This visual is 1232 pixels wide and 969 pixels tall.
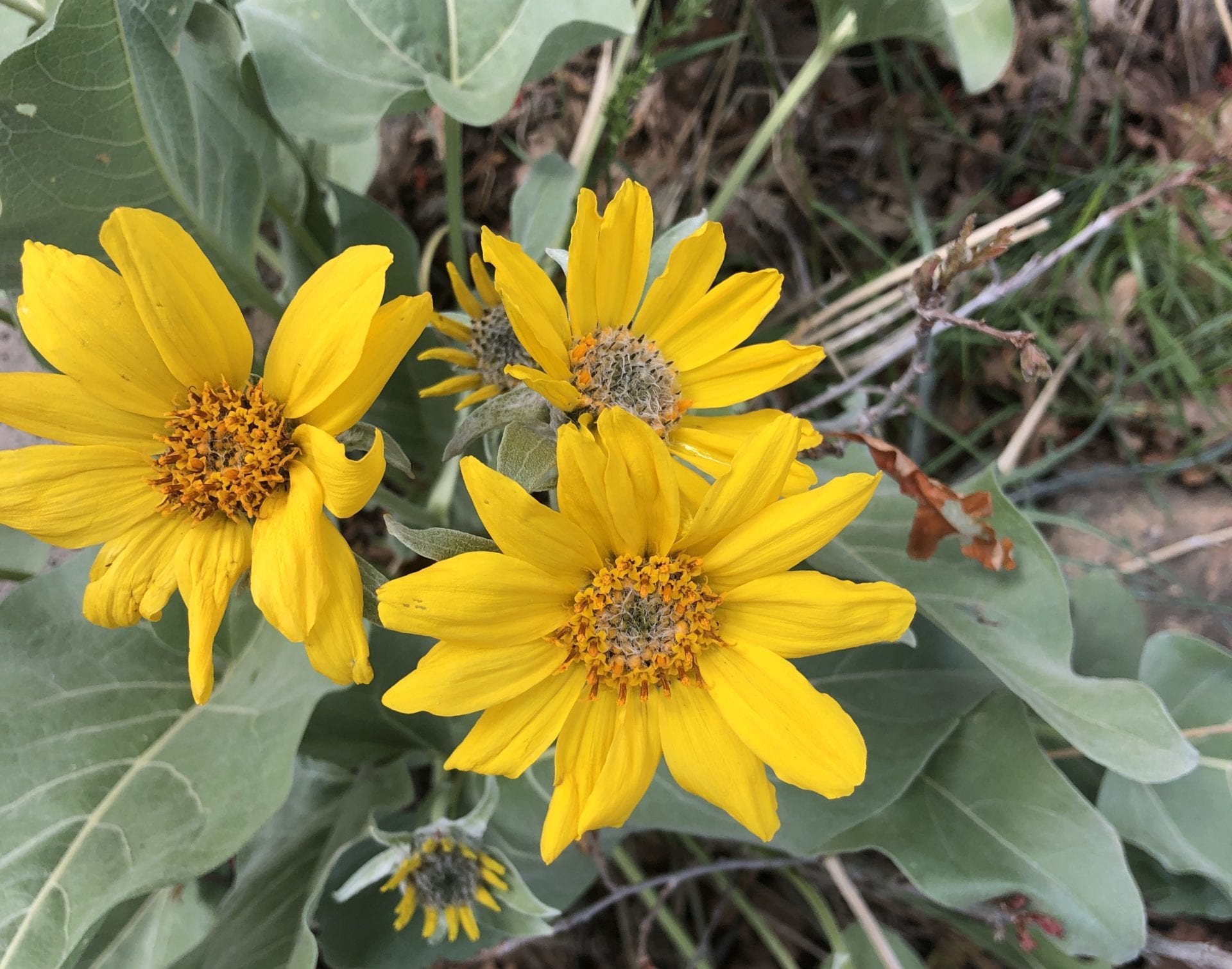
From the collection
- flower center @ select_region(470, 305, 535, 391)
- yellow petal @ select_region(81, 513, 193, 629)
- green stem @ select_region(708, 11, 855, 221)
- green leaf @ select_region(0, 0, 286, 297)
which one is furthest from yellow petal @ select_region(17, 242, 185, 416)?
green stem @ select_region(708, 11, 855, 221)

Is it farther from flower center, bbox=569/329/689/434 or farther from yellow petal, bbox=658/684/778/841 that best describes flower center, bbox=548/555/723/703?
flower center, bbox=569/329/689/434

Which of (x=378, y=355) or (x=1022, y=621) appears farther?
(x=1022, y=621)

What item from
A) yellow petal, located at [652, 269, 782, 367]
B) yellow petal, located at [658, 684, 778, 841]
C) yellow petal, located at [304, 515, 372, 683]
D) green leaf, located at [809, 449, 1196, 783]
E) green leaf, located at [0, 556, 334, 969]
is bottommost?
green leaf, located at [0, 556, 334, 969]

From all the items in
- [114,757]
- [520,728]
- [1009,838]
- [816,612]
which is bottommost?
[1009,838]

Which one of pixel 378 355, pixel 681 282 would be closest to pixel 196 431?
pixel 378 355

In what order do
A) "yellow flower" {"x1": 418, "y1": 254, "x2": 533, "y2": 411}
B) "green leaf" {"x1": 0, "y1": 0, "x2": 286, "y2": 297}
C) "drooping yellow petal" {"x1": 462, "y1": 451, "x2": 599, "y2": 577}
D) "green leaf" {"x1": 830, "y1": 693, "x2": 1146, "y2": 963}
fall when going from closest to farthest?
"drooping yellow petal" {"x1": 462, "y1": 451, "x2": 599, "y2": 577}
"green leaf" {"x1": 0, "y1": 0, "x2": 286, "y2": 297}
"yellow flower" {"x1": 418, "y1": 254, "x2": 533, "y2": 411}
"green leaf" {"x1": 830, "y1": 693, "x2": 1146, "y2": 963}

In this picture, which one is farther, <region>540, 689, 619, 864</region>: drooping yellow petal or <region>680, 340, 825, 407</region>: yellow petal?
<region>680, 340, 825, 407</region>: yellow petal

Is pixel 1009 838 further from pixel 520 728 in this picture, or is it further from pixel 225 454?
pixel 225 454
